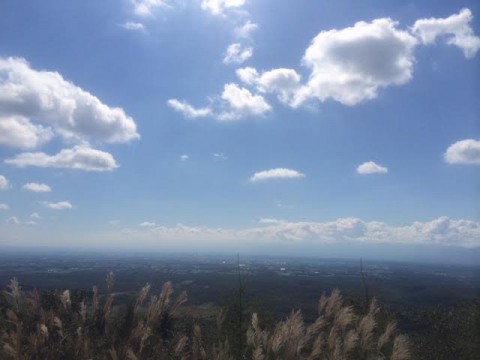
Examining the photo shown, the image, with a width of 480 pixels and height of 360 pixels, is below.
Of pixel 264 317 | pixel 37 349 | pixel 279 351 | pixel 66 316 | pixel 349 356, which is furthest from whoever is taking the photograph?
pixel 264 317

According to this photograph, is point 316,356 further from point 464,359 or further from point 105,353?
point 464,359

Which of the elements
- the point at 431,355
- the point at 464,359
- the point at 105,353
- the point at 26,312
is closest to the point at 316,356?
the point at 105,353

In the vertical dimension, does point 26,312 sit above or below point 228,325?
above

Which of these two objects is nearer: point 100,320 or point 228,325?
point 100,320

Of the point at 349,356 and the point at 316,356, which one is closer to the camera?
the point at 316,356

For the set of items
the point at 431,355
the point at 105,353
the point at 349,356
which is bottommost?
the point at 431,355

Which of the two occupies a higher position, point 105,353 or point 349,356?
point 105,353

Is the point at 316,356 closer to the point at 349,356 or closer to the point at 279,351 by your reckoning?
the point at 279,351

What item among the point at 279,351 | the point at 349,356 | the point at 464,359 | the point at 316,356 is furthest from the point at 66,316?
the point at 464,359

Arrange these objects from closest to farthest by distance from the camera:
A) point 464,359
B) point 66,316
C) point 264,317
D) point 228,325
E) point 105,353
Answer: point 105,353, point 66,316, point 228,325, point 264,317, point 464,359
